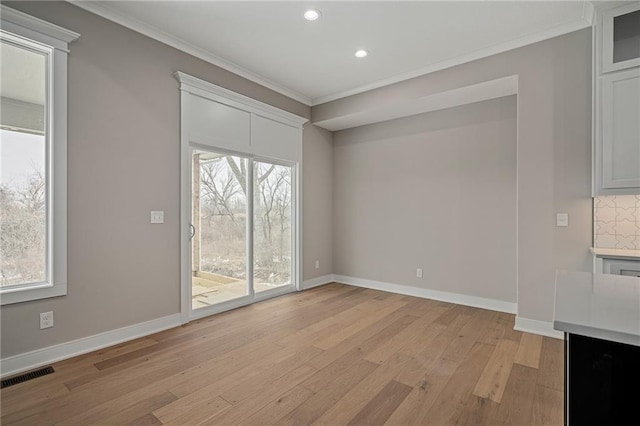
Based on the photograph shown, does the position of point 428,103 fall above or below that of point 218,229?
above

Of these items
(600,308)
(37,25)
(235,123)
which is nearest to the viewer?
(600,308)

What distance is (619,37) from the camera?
108 inches

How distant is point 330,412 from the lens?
6.28 feet

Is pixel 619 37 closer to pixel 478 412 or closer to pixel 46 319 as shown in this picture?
pixel 478 412

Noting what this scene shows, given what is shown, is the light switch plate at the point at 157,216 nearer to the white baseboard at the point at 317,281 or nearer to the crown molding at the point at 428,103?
the white baseboard at the point at 317,281

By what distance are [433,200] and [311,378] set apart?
3.07 metres

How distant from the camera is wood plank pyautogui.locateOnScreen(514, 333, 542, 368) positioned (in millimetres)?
2533

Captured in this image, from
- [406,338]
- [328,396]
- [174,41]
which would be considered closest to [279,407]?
[328,396]

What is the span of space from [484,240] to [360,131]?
2539 mm

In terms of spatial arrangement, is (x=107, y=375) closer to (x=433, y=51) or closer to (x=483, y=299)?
(x=483, y=299)

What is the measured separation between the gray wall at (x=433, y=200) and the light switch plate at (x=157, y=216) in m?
3.02

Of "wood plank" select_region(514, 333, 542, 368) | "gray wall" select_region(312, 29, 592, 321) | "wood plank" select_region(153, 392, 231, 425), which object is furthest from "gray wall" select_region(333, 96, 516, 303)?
"wood plank" select_region(153, 392, 231, 425)

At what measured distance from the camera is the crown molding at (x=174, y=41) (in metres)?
2.74

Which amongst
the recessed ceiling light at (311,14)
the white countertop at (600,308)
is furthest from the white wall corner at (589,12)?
the white countertop at (600,308)
